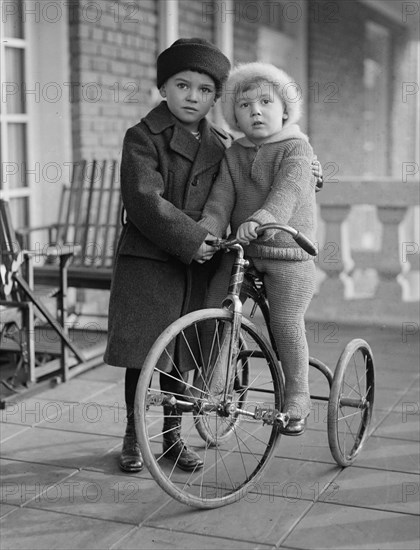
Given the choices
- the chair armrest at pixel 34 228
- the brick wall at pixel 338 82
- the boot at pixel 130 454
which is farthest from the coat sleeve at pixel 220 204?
the brick wall at pixel 338 82

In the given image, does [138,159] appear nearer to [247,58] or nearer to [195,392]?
[195,392]

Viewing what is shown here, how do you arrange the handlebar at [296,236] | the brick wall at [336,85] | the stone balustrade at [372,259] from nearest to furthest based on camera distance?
the handlebar at [296,236] < the stone balustrade at [372,259] < the brick wall at [336,85]

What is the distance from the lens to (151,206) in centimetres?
314

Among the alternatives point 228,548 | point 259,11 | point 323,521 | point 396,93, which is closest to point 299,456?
point 323,521

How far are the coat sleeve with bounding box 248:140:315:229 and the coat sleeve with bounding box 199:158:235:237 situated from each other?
165mm

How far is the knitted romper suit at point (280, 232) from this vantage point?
124 inches

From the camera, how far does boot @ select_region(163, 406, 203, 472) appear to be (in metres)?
3.43

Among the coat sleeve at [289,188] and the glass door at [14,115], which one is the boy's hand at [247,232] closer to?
the coat sleeve at [289,188]

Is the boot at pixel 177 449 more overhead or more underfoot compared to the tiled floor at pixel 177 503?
more overhead

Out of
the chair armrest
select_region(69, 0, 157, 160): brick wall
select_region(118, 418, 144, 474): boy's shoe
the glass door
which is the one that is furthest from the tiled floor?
select_region(69, 0, 157, 160): brick wall

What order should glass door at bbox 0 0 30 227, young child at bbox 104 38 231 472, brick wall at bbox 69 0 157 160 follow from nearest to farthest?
young child at bbox 104 38 231 472 < glass door at bbox 0 0 30 227 < brick wall at bbox 69 0 157 160

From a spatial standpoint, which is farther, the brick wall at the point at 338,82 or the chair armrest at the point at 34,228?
the brick wall at the point at 338,82

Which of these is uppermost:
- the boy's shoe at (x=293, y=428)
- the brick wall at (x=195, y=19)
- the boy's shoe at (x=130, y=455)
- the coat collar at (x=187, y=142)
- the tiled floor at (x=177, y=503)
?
the brick wall at (x=195, y=19)

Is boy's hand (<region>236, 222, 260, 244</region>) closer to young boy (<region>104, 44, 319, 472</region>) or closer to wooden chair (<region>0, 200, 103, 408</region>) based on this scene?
young boy (<region>104, 44, 319, 472</region>)
